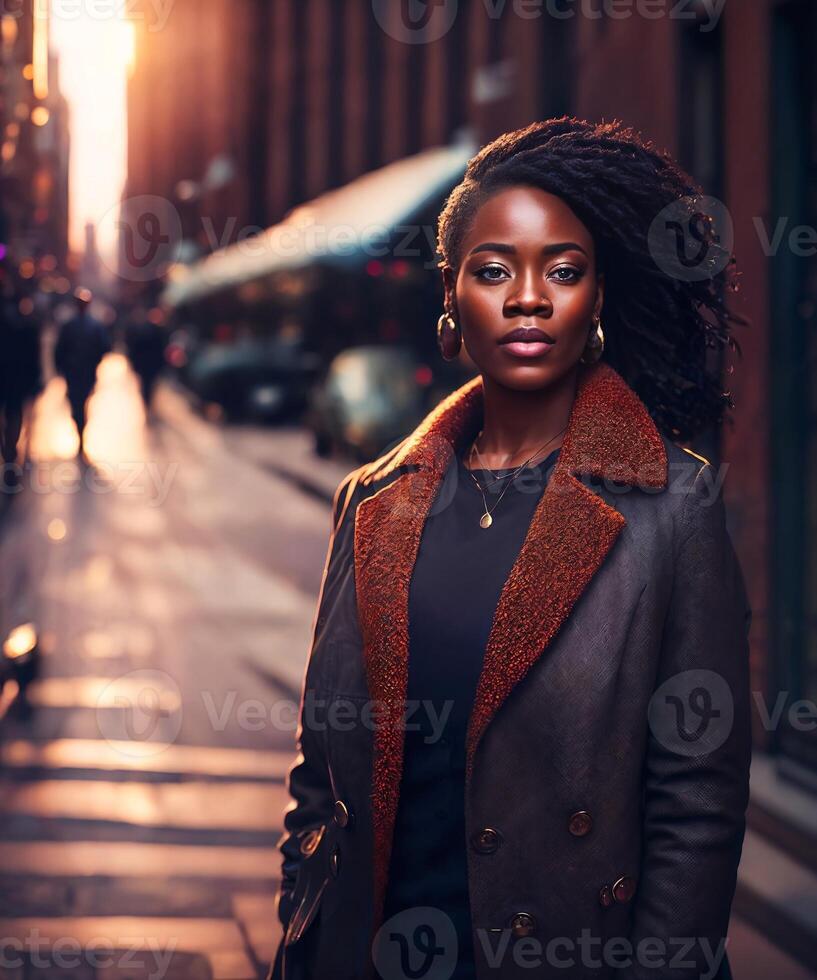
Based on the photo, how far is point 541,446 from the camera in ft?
8.38

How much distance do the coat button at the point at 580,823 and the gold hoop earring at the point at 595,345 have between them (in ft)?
2.55

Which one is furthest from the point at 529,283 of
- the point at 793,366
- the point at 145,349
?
the point at 145,349

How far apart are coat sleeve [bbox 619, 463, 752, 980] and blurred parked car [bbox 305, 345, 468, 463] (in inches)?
565

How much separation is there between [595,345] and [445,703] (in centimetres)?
67

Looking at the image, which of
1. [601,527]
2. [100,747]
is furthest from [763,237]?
[601,527]

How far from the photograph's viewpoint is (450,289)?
2611 millimetres

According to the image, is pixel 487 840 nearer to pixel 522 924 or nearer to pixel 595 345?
pixel 522 924

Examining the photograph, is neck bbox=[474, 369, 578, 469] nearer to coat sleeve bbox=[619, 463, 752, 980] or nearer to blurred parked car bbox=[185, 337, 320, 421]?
coat sleeve bbox=[619, 463, 752, 980]

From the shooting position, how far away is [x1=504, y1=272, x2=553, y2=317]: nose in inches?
93.6

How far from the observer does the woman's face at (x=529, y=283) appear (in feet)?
7.86

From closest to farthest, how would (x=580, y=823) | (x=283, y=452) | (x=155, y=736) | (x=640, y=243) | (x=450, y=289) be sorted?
(x=580, y=823)
(x=640, y=243)
(x=450, y=289)
(x=155, y=736)
(x=283, y=452)

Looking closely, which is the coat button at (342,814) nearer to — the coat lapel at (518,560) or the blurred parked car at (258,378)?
the coat lapel at (518,560)

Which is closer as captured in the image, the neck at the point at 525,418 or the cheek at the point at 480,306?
the cheek at the point at 480,306

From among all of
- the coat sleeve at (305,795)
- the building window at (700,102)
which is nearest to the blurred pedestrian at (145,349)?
the building window at (700,102)
